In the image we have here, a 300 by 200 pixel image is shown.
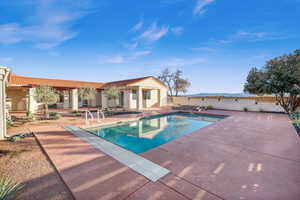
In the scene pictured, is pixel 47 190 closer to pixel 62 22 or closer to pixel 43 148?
pixel 43 148

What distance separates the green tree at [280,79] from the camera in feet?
30.3

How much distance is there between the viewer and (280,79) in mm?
9781

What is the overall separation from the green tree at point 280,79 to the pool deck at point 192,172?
7769 mm

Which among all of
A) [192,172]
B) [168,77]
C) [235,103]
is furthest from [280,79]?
[168,77]

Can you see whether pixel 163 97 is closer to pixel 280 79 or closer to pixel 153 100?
pixel 153 100

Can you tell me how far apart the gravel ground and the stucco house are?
30.3 ft

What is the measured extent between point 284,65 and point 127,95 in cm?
1527

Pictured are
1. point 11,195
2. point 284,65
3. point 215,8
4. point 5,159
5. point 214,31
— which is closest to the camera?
point 11,195

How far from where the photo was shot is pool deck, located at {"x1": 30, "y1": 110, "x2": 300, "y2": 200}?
2193 millimetres

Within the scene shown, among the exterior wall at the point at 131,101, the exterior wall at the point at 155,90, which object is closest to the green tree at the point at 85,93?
the exterior wall at the point at 131,101

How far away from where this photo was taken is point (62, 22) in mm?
7969

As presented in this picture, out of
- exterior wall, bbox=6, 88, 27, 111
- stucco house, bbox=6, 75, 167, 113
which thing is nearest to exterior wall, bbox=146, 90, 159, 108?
stucco house, bbox=6, 75, 167, 113

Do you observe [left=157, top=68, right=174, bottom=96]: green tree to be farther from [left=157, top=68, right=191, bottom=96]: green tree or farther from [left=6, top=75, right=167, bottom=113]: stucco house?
[left=6, top=75, right=167, bottom=113]: stucco house

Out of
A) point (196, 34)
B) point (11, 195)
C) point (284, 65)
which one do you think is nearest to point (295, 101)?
point (284, 65)
